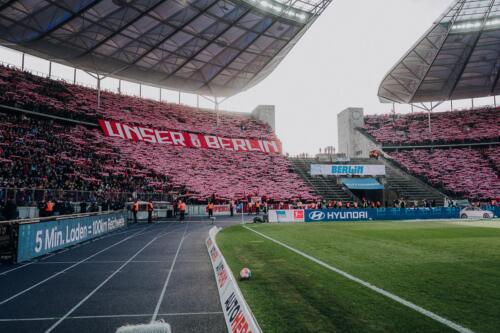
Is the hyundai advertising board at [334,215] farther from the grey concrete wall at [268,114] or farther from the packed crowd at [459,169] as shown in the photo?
the grey concrete wall at [268,114]

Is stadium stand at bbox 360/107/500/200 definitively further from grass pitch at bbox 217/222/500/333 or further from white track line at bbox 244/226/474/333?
white track line at bbox 244/226/474/333

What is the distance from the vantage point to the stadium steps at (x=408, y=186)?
41.0 m

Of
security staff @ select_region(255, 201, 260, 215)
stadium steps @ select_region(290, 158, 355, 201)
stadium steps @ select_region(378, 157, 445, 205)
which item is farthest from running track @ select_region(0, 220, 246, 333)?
stadium steps @ select_region(378, 157, 445, 205)

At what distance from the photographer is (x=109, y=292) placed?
7.23m

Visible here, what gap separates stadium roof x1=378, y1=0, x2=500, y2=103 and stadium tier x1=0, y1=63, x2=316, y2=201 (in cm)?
2289

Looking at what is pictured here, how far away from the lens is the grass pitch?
490 centimetres

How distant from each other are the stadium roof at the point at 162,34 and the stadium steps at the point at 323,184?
1484 cm

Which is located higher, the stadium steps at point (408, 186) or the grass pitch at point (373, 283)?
the stadium steps at point (408, 186)

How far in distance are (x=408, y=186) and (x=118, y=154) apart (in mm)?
35668

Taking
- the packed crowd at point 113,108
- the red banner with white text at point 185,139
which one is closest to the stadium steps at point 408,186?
the red banner with white text at point 185,139

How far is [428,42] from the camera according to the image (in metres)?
43.3

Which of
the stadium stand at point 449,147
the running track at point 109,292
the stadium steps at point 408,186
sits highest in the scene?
the stadium stand at point 449,147

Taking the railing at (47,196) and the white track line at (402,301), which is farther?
the railing at (47,196)

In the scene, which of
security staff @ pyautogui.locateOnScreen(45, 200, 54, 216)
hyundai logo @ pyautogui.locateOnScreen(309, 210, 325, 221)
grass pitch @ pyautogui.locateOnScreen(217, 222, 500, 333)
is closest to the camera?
grass pitch @ pyautogui.locateOnScreen(217, 222, 500, 333)
